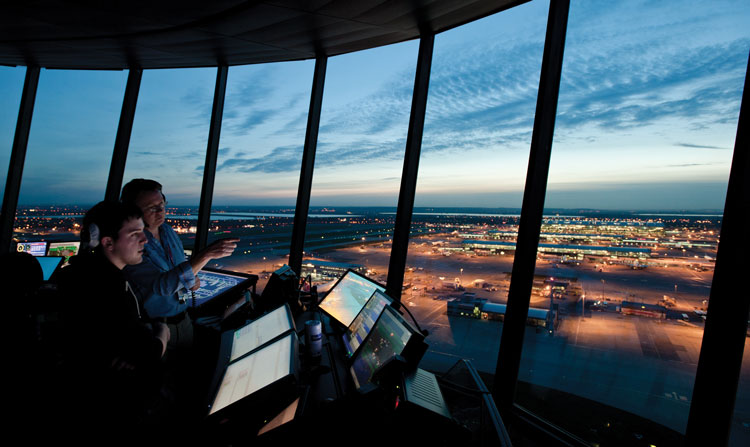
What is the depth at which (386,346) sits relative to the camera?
122 centimetres

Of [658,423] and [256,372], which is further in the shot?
[658,423]

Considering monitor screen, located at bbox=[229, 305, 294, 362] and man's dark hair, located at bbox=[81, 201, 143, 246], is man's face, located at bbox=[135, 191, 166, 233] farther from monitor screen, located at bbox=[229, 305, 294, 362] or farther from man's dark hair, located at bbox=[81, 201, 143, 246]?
monitor screen, located at bbox=[229, 305, 294, 362]

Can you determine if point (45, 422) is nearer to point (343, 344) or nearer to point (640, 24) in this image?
point (343, 344)

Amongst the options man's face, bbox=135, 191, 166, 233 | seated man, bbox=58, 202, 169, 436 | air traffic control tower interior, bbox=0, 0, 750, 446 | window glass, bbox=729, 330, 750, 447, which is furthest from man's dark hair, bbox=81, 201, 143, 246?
window glass, bbox=729, 330, 750, 447

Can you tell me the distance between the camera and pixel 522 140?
216 centimetres

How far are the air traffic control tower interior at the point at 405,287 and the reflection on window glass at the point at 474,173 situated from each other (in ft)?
0.12

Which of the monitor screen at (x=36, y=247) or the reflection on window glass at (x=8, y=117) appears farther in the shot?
the reflection on window glass at (x=8, y=117)

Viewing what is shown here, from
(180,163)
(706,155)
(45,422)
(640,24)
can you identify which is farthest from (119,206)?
(180,163)

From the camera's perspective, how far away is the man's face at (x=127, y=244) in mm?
1232

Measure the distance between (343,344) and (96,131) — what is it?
206 inches

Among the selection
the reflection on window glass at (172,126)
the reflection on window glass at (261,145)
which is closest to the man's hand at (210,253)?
the reflection on window glass at (261,145)

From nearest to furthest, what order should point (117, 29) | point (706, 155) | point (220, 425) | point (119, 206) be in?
point (220, 425) → point (119, 206) → point (706, 155) → point (117, 29)

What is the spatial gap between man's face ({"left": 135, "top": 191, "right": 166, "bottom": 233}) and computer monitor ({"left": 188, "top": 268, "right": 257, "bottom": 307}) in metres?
0.84

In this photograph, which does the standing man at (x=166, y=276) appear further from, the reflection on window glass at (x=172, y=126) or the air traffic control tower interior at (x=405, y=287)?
the reflection on window glass at (x=172, y=126)
